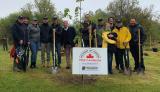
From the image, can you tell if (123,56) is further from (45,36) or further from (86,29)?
(45,36)

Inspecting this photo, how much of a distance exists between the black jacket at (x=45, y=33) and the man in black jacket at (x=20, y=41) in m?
0.92

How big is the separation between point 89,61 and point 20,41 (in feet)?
11.0

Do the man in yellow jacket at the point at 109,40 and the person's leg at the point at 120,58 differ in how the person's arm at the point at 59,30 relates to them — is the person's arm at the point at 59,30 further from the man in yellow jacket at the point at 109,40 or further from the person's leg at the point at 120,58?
the person's leg at the point at 120,58

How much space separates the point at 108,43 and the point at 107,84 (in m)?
2.25

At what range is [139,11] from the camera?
53.6 metres

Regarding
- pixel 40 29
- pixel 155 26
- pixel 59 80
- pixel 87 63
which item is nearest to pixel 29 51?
pixel 40 29

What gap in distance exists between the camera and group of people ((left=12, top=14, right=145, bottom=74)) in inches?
695

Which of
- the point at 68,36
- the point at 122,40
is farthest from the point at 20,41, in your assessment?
the point at 122,40

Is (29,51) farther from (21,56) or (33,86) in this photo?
(33,86)

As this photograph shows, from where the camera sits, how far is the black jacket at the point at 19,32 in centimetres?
1753

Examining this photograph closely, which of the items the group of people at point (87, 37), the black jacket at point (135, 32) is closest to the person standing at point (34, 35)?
the group of people at point (87, 37)

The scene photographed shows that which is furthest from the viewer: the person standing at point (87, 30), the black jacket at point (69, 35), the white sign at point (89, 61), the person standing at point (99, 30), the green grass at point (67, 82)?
the black jacket at point (69, 35)

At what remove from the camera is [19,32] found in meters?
17.6

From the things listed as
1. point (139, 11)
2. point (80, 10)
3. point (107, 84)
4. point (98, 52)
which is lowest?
point (107, 84)
